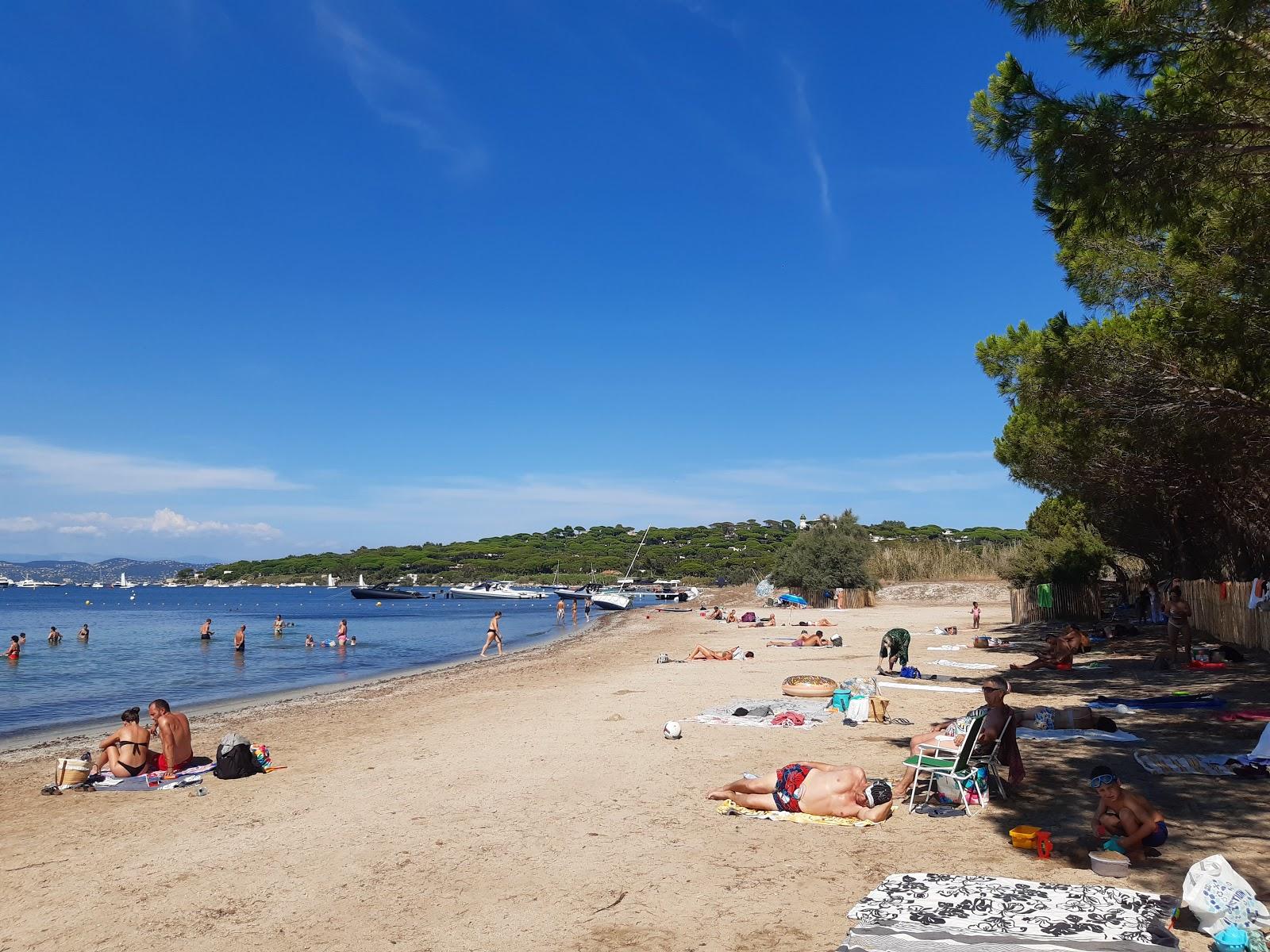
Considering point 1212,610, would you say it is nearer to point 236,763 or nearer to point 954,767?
point 954,767

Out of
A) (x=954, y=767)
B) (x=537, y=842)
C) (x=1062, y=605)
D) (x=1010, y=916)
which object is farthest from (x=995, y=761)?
(x=1062, y=605)

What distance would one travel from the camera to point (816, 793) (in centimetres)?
677

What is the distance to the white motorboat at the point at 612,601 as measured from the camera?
61719mm

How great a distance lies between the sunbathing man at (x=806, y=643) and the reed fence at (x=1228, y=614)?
27.2 ft

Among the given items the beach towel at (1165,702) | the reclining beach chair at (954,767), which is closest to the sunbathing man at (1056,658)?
the beach towel at (1165,702)

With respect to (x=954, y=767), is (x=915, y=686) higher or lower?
lower

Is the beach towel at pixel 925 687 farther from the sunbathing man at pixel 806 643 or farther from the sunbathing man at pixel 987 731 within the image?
the sunbathing man at pixel 806 643

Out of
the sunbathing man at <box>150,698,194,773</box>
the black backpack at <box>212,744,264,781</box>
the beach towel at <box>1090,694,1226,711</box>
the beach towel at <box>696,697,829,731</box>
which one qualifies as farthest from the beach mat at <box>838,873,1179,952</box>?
the sunbathing man at <box>150,698,194,773</box>

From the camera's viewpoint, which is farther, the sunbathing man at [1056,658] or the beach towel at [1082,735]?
the sunbathing man at [1056,658]

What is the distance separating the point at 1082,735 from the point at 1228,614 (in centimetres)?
1066

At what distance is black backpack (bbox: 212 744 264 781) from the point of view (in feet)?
30.3

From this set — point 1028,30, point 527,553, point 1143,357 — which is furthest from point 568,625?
point 527,553

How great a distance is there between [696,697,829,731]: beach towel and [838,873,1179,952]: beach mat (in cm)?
559

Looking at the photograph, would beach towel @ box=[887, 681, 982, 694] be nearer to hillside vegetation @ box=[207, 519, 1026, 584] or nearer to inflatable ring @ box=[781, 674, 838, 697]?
inflatable ring @ box=[781, 674, 838, 697]
